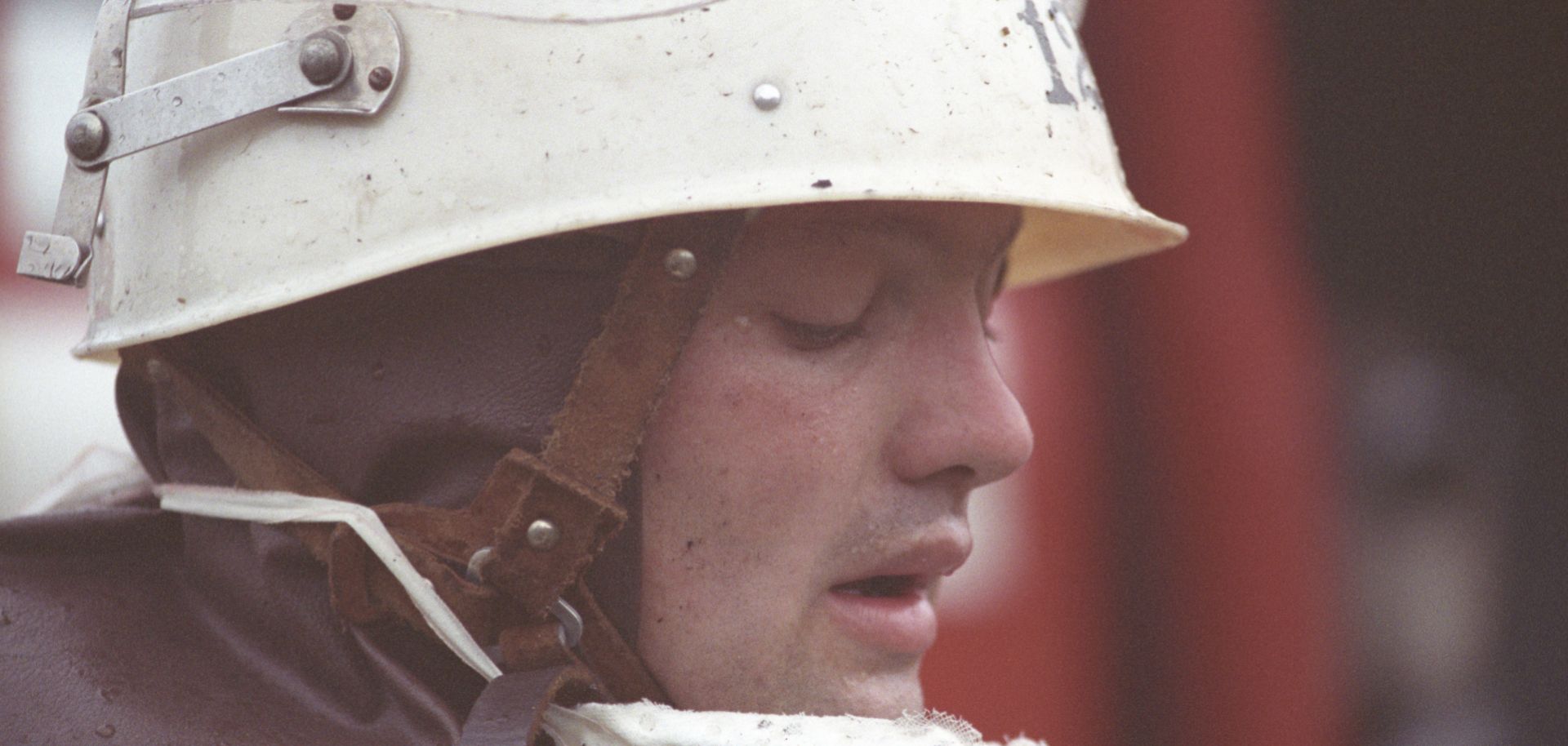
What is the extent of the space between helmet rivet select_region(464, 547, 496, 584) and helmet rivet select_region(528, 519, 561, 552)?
4 cm

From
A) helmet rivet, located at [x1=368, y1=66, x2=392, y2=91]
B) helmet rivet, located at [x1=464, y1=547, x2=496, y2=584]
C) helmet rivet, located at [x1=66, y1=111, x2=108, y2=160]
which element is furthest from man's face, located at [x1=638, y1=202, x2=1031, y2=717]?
helmet rivet, located at [x1=66, y1=111, x2=108, y2=160]

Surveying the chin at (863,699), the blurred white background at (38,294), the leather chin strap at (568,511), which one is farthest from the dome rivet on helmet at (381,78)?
the blurred white background at (38,294)

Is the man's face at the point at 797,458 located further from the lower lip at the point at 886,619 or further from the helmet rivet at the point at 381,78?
the helmet rivet at the point at 381,78

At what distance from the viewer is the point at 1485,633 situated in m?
3.85

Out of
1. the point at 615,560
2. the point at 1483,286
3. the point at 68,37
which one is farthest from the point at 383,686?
the point at 1483,286

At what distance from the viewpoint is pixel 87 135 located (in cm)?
142

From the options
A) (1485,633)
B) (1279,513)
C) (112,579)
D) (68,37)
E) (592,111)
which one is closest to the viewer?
(592,111)

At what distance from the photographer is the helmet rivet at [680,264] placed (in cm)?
134

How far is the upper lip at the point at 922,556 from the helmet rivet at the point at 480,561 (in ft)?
1.07

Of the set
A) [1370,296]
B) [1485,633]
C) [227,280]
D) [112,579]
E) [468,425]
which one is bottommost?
[1485,633]

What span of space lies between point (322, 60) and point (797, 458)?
0.56m

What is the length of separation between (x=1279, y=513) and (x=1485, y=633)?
A: 0.84 m

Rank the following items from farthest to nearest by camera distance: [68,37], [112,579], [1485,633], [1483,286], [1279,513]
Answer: [1483,286], [1485,633], [1279,513], [68,37], [112,579]

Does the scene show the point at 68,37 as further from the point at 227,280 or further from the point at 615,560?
the point at 615,560
